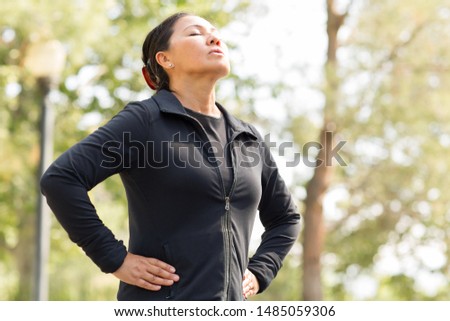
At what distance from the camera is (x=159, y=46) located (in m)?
3.38

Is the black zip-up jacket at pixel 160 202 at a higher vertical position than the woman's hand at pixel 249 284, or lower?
higher

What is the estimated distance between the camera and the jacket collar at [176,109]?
Result: 3105mm

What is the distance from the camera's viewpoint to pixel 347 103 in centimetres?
1502

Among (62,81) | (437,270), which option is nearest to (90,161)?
(62,81)

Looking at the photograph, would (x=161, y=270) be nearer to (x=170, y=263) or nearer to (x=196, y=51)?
(x=170, y=263)

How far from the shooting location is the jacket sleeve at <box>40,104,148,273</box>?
2908 millimetres

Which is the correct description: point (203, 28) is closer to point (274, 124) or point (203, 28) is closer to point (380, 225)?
point (274, 124)

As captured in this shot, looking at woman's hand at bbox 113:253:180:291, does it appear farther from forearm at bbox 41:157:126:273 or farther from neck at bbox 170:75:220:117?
neck at bbox 170:75:220:117

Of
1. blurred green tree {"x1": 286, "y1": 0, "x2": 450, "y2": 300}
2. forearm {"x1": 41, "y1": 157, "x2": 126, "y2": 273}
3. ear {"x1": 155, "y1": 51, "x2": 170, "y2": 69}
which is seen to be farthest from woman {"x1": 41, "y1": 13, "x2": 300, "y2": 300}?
blurred green tree {"x1": 286, "y1": 0, "x2": 450, "y2": 300}

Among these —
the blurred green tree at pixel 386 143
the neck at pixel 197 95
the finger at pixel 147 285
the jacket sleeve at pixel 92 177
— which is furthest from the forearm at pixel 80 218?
the blurred green tree at pixel 386 143

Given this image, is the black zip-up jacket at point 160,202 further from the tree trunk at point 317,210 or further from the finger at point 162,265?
the tree trunk at point 317,210

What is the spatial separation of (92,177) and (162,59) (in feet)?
2.20

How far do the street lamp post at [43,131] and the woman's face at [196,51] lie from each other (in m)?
6.49

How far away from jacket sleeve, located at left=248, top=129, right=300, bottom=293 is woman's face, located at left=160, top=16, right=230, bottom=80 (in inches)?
15.5
